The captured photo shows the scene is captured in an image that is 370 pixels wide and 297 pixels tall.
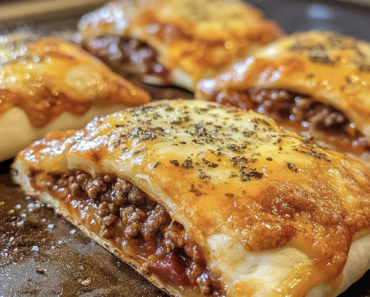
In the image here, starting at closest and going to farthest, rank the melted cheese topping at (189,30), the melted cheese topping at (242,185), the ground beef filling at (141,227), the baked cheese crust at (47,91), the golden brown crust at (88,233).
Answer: the melted cheese topping at (242,185), the ground beef filling at (141,227), the golden brown crust at (88,233), the baked cheese crust at (47,91), the melted cheese topping at (189,30)

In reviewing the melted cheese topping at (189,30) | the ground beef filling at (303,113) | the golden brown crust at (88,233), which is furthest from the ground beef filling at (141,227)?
the melted cheese topping at (189,30)

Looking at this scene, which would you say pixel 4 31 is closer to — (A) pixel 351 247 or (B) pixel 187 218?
(B) pixel 187 218

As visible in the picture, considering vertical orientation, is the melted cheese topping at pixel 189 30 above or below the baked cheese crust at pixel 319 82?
below

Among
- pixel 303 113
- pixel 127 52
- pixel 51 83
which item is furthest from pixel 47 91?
pixel 303 113

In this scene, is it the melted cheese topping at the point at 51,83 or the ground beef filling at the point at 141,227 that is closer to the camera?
the ground beef filling at the point at 141,227

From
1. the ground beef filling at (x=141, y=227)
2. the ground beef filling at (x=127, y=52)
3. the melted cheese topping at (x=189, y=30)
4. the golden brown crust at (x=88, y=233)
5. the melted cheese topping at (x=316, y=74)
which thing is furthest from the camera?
the ground beef filling at (x=127, y=52)

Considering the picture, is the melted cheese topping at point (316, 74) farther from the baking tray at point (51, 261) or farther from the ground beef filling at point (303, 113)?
the baking tray at point (51, 261)

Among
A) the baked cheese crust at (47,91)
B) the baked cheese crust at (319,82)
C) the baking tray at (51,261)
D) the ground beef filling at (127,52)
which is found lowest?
the ground beef filling at (127,52)

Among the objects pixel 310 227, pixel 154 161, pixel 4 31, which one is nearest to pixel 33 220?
pixel 154 161
